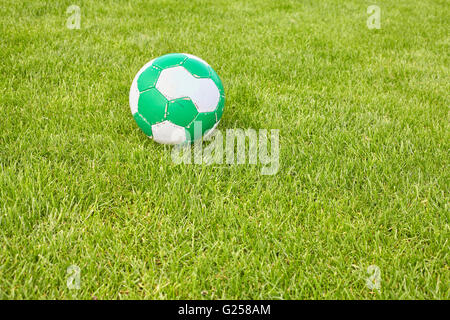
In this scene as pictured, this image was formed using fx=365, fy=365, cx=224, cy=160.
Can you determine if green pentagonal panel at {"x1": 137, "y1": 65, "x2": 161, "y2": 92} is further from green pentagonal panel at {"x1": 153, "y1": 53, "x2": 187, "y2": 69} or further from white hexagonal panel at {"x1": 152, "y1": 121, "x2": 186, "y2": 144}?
white hexagonal panel at {"x1": 152, "y1": 121, "x2": 186, "y2": 144}

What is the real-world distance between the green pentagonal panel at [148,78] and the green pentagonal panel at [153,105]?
0.14 ft

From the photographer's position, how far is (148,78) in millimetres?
2492

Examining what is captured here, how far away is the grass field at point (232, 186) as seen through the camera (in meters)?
1.66

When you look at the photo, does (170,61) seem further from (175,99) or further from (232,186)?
(232,186)

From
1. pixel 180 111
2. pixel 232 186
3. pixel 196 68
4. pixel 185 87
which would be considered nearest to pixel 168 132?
pixel 180 111

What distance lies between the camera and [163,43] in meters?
4.62

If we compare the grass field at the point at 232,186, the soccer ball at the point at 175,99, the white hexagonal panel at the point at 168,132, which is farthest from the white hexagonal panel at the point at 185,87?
the grass field at the point at 232,186

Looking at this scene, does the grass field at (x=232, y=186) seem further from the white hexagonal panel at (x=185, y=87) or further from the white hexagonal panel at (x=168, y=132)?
the white hexagonal panel at (x=185, y=87)

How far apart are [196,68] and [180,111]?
0.34m

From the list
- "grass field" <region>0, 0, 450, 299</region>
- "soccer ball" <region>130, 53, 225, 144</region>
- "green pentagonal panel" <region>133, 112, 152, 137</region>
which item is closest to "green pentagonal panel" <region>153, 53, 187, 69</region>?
"soccer ball" <region>130, 53, 225, 144</region>

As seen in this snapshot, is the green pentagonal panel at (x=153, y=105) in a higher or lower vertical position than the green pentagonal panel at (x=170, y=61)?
lower

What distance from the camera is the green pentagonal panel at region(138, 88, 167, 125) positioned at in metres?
2.43
